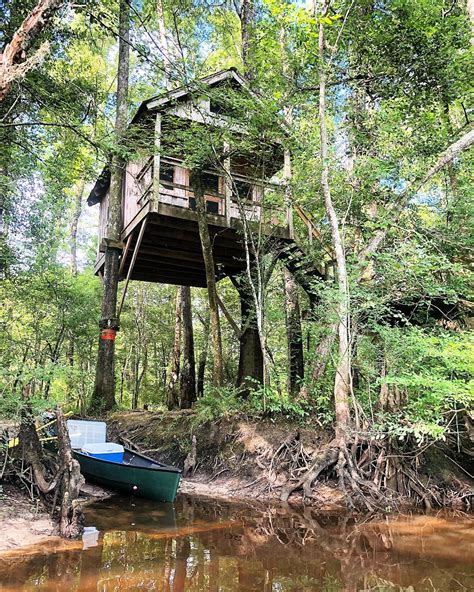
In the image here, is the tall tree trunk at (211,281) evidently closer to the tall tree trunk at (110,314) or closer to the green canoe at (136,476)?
the green canoe at (136,476)

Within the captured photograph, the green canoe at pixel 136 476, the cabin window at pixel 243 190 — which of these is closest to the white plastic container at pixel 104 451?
the green canoe at pixel 136 476

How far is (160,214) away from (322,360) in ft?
16.0

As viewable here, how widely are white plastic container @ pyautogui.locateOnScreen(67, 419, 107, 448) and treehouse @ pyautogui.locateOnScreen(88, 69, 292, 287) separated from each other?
13.7ft

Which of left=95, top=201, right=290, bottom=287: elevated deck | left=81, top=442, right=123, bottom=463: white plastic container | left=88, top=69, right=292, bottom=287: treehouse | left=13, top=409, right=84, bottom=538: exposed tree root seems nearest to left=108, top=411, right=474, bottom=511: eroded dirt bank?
left=81, top=442, right=123, bottom=463: white plastic container

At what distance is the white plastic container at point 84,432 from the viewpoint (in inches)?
344

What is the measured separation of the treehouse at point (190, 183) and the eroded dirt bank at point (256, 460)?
4331 millimetres

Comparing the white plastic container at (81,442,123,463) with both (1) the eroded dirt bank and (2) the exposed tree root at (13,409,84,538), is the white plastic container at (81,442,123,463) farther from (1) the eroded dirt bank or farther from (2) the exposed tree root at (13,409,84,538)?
(1) the eroded dirt bank

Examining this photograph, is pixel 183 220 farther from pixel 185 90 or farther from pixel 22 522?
pixel 22 522

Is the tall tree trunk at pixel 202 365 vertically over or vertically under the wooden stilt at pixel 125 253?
under

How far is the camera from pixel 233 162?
12.7 m

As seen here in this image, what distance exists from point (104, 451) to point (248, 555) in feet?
12.8

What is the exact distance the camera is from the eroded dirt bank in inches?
306

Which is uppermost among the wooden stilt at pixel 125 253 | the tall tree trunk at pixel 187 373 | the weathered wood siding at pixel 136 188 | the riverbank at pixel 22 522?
the weathered wood siding at pixel 136 188

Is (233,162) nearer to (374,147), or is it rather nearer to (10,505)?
(374,147)
